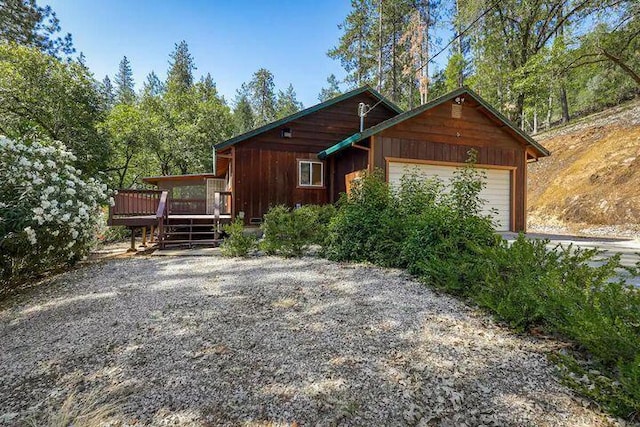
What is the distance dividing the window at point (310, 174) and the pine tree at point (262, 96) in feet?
97.4

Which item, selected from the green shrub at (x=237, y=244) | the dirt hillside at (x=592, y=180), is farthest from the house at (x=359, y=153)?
the dirt hillside at (x=592, y=180)

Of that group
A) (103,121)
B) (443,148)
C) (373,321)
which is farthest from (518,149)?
(103,121)

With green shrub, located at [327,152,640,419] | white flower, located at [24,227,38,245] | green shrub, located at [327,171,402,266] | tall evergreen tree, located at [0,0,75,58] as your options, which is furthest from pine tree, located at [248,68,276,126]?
white flower, located at [24,227,38,245]

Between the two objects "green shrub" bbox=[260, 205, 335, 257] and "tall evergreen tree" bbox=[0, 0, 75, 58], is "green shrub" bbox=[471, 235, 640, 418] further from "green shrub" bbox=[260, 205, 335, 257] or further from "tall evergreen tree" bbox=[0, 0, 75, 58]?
"tall evergreen tree" bbox=[0, 0, 75, 58]

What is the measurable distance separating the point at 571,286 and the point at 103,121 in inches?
650

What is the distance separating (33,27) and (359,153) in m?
13.4

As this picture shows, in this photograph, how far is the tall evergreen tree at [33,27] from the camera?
10.9 meters

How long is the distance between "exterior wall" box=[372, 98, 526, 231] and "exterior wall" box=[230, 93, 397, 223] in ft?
7.35

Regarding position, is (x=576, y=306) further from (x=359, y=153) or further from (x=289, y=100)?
(x=289, y=100)

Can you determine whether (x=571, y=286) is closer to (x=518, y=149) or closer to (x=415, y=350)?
(x=415, y=350)

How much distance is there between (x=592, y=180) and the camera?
12.0 metres

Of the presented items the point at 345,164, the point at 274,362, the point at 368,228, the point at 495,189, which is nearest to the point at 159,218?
the point at 368,228

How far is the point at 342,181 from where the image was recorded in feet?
32.3

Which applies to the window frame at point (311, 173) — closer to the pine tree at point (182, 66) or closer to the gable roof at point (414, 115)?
the gable roof at point (414, 115)
